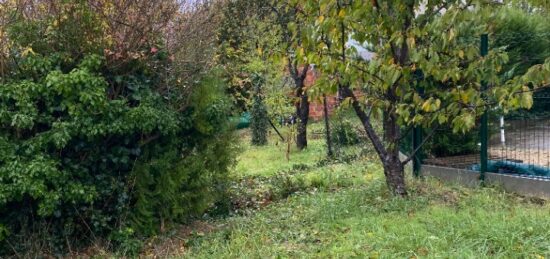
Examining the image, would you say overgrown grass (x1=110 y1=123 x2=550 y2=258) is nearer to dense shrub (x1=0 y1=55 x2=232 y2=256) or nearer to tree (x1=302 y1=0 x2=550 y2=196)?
dense shrub (x1=0 y1=55 x2=232 y2=256)

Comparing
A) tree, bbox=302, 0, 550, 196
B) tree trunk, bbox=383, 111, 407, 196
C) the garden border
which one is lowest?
the garden border

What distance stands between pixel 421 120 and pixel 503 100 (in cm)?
97

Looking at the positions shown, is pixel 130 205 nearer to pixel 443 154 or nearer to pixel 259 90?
pixel 443 154

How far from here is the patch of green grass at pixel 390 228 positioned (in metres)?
3.87

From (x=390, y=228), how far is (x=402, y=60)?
2064 mm

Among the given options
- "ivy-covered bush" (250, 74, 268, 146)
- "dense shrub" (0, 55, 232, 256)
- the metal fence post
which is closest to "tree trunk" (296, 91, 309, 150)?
"ivy-covered bush" (250, 74, 268, 146)

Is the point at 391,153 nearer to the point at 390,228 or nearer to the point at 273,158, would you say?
the point at 390,228


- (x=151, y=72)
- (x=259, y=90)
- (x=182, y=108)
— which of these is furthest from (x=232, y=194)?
(x=259, y=90)

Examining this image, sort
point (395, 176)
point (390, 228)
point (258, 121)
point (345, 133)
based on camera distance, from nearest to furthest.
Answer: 1. point (390, 228)
2. point (395, 176)
3. point (345, 133)
4. point (258, 121)

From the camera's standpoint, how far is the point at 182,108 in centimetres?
550

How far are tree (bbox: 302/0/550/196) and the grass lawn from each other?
63 centimetres

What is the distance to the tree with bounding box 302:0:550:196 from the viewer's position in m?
4.86

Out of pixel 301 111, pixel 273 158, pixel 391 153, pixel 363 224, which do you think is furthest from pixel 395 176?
pixel 301 111

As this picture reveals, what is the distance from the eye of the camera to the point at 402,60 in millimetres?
5672
